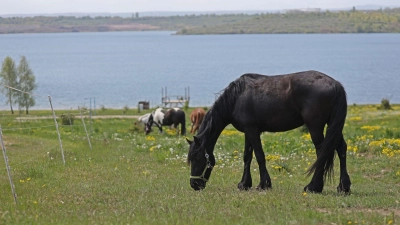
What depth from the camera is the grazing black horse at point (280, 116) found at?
10984mm

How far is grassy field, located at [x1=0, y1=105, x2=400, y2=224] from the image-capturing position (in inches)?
339

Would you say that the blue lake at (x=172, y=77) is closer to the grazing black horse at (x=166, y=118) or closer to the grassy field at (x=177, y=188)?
the grazing black horse at (x=166, y=118)

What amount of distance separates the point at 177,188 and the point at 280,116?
2322mm

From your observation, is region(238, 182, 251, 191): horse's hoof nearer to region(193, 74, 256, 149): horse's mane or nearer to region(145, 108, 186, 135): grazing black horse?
region(193, 74, 256, 149): horse's mane

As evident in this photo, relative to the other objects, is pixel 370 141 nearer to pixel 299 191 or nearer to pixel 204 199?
pixel 299 191

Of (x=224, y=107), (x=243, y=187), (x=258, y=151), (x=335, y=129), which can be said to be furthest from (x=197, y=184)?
(x=335, y=129)

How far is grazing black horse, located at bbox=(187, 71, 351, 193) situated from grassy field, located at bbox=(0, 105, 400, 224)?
45 centimetres

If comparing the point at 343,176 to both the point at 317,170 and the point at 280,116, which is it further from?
the point at 280,116

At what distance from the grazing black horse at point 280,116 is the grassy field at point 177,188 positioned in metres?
0.45

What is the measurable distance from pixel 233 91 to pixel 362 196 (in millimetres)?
2887

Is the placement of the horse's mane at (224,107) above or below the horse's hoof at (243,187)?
above

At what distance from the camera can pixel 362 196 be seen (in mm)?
10734

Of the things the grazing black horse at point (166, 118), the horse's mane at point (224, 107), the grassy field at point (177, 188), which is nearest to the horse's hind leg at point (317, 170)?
A: the grassy field at point (177, 188)

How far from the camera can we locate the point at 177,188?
481 inches
